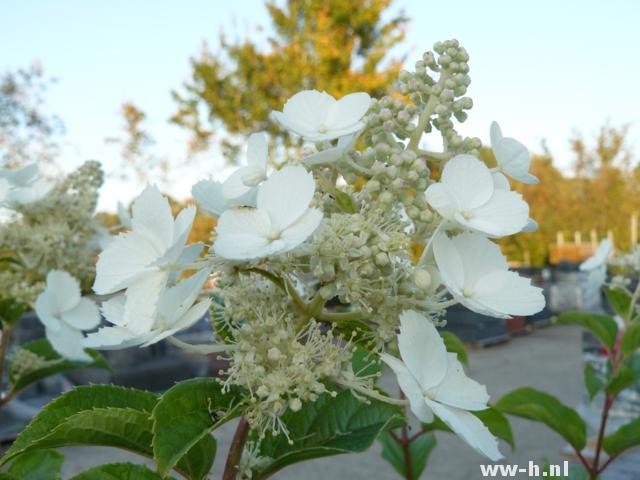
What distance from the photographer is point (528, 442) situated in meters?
5.59

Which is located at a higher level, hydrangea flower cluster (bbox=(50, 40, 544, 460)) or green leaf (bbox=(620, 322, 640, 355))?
hydrangea flower cluster (bbox=(50, 40, 544, 460))

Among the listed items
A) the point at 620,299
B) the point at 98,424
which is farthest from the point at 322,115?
the point at 620,299

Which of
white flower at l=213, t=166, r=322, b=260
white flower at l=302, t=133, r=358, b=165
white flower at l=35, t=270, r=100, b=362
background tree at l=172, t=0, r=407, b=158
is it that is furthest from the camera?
background tree at l=172, t=0, r=407, b=158

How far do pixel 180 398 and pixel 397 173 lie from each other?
32cm

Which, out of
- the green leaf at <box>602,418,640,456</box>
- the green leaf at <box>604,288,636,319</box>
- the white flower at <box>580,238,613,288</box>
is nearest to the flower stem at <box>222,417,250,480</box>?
the green leaf at <box>602,418,640,456</box>

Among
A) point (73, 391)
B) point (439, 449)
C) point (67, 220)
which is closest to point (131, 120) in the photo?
point (439, 449)

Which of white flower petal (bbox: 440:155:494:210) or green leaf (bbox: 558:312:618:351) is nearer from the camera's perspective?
white flower petal (bbox: 440:155:494:210)

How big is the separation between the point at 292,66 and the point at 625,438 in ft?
34.9

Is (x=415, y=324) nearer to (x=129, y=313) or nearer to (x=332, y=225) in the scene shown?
(x=332, y=225)

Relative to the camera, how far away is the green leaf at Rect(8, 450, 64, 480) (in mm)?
1090

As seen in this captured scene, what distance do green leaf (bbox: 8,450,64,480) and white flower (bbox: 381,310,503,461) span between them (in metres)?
0.67

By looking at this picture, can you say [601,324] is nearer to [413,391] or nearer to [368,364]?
[368,364]

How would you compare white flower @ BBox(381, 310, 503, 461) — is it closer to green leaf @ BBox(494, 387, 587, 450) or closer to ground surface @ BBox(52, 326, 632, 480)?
green leaf @ BBox(494, 387, 587, 450)

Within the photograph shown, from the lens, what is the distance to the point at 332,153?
73cm
